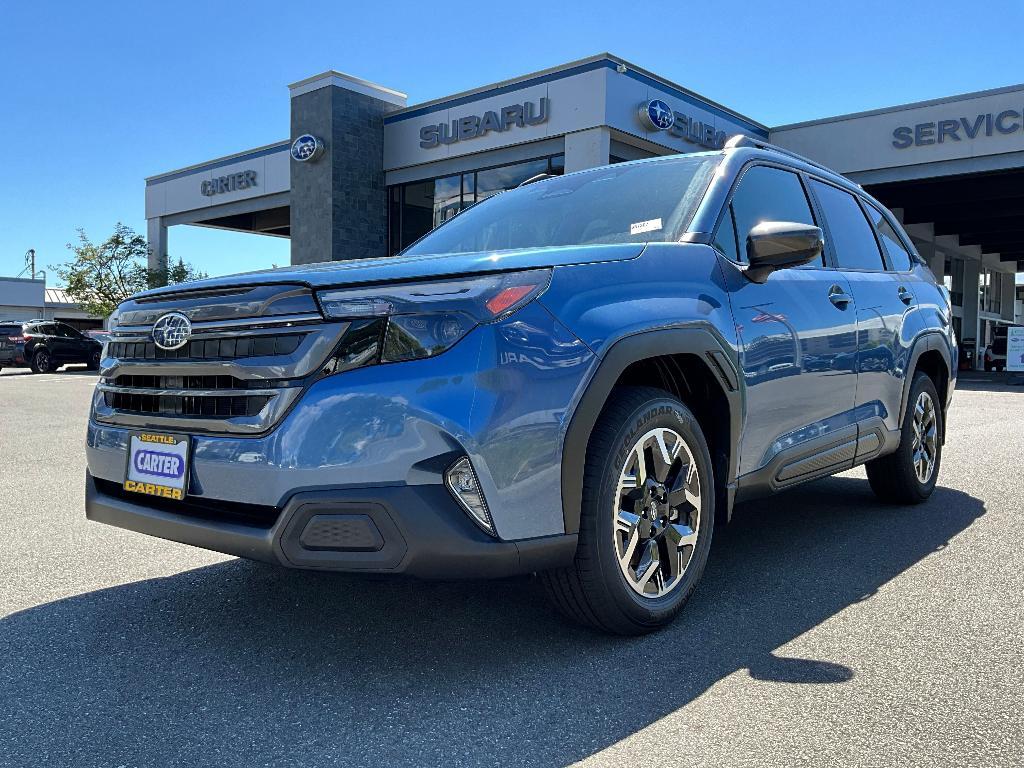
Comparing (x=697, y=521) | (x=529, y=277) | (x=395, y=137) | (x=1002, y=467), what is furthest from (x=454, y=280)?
(x=395, y=137)

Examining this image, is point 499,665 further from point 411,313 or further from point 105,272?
point 105,272

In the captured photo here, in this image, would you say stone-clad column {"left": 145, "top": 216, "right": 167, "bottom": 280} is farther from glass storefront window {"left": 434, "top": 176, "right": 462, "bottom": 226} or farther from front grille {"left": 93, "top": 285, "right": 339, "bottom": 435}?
front grille {"left": 93, "top": 285, "right": 339, "bottom": 435}

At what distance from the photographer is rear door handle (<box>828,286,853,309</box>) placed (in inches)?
162

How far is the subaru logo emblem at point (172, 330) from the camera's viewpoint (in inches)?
110

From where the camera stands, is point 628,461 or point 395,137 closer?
point 628,461

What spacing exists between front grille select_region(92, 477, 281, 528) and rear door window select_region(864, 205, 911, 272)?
13.1ft

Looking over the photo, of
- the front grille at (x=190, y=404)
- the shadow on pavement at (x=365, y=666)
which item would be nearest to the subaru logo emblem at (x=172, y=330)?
the front grille at (x=190, y=404)

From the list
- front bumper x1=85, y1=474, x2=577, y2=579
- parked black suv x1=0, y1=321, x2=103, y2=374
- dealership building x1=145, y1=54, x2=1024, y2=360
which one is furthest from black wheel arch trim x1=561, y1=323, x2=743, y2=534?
parked black suv x1=0, y1=321, x2=103, y2=374

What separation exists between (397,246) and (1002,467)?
67.2ft

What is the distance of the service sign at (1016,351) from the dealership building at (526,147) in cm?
437

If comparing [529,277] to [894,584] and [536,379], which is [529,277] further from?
[894,584]

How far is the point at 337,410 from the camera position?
97.7 inches

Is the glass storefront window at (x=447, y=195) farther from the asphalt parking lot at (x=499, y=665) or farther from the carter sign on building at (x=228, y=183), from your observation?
the asphalt parking lot at (x=499, y=665)

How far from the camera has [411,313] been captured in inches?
99.7
